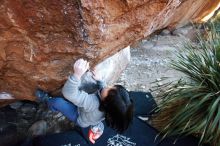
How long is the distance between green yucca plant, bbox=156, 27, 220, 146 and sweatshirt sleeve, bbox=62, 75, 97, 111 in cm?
122

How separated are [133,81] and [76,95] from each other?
222 centimetres

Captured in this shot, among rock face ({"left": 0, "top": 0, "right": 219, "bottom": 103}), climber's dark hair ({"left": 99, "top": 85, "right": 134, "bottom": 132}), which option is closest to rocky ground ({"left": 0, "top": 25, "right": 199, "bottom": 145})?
rock face ({"left": 0, "top": 0, "right": 219, "bottom": 103})

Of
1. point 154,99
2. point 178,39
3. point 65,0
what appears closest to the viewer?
point 65,0

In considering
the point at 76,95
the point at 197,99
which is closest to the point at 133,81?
the point at 197,99

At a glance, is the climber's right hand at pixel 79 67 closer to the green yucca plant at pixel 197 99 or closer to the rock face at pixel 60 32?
the rock face at pixel 60 32

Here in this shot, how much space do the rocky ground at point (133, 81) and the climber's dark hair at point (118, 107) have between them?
1.26m

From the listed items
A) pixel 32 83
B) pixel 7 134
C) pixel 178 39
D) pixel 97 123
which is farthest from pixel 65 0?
pixel 178 39

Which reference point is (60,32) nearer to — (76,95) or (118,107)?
(76,95)

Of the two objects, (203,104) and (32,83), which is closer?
(32,83)

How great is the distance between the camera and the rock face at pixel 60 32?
8.39 ft

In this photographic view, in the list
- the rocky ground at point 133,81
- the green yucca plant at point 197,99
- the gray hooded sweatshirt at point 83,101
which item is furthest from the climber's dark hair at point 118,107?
the rocky ground at point 133,81

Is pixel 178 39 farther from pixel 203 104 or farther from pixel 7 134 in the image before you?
pixel 7 134

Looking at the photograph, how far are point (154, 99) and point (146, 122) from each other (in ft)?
1.50

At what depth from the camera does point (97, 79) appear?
3.37m
